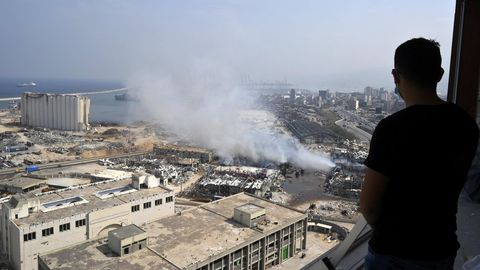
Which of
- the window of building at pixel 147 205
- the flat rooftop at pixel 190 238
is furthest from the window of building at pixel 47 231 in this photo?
the window of building at pixel 147 205

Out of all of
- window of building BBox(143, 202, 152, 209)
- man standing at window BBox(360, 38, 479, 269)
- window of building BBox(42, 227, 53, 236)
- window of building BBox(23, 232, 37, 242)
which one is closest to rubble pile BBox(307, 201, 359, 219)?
window of building BBox(143, 202, 152, 209)

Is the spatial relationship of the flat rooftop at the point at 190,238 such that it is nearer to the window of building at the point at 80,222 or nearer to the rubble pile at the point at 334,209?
the window of building at the point at 80,222

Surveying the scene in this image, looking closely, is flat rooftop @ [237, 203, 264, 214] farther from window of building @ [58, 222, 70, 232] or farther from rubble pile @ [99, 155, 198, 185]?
rubble pile @ [99, 155, 198, 185]

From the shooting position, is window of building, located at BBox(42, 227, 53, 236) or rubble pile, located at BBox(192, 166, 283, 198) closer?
window of building, located at BBox(42, 227, 53, 236)

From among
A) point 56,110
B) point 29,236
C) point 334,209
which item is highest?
point 56,110

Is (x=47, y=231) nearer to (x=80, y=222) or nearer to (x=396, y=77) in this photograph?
(x=80, y=222)

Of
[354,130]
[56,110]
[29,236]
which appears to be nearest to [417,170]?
[29,236]

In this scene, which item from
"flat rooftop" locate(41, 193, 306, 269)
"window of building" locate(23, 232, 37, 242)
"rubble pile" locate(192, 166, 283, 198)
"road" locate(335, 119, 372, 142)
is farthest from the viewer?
"road" locate(335, 119, 372, 142)

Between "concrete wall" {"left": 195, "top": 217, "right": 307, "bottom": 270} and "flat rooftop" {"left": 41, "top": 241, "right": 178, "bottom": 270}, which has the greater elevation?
"flat rooftop" {"left": 41, "top": 241, "right": 178, "bottom": 270}

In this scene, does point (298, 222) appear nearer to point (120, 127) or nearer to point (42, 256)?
point (42, 256)
